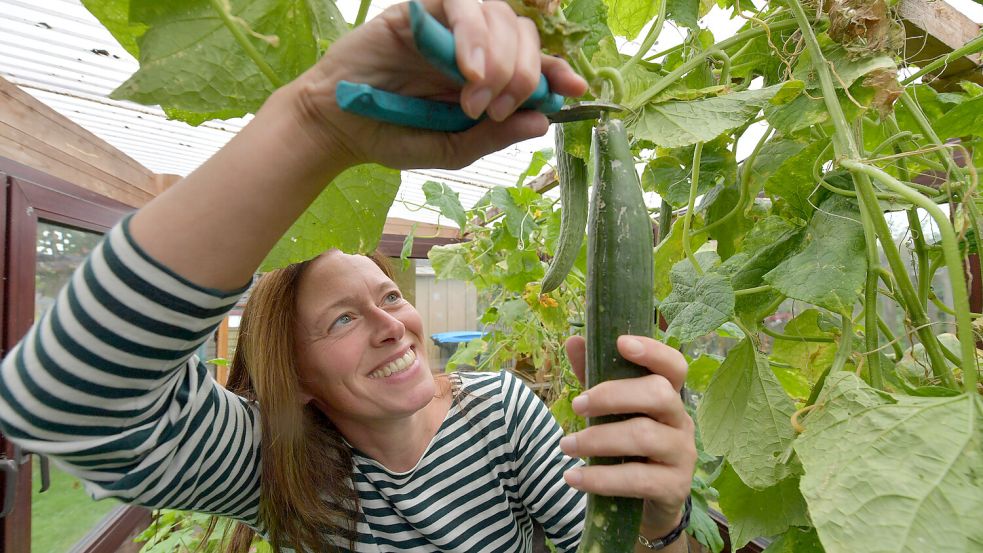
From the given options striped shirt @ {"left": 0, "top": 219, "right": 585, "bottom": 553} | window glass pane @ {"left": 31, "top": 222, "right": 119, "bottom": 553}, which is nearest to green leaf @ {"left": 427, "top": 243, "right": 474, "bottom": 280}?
striped shirt @ {"left": 0, "top": 219, "right": 585, "bottom": 553}

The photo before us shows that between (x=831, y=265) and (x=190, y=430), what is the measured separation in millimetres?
790

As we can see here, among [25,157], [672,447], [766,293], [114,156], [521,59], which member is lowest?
[672,447]

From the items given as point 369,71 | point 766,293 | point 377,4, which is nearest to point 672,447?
point 766,293

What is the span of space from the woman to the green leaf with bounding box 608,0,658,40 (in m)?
0.39

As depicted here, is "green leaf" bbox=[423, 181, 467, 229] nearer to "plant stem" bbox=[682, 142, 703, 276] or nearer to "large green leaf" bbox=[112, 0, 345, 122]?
"plant stem" bbox=[682, 142, 703, 276]

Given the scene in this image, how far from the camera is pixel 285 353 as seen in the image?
3.33 feet

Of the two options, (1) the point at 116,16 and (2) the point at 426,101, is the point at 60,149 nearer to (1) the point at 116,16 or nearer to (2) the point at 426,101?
(1) the point at 116,16

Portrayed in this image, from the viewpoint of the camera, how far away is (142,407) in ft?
1.63

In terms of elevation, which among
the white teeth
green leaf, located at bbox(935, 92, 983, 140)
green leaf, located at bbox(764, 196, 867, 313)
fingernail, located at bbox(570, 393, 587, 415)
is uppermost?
green leaf, located at bbox(935, 92, 983, 140)

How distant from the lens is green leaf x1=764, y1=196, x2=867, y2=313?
1.60ft

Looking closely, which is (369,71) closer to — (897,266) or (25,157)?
(897,266)

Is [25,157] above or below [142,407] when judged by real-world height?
above

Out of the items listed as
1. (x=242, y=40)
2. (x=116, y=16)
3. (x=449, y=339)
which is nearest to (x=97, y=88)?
(x=116, y=16)

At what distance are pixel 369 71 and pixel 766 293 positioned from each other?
49 centimetres
